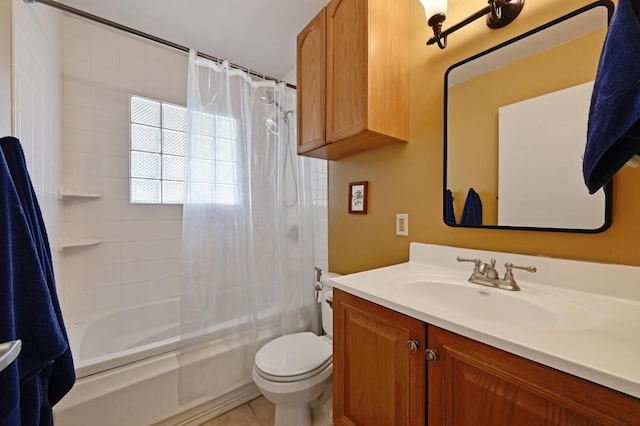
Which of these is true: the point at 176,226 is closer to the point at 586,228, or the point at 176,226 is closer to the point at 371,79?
the point at 371,79

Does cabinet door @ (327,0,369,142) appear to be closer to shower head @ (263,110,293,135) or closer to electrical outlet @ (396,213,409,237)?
electrical outlet @ (396,213,409,237)

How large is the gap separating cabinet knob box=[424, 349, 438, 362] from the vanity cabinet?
2.86 ft

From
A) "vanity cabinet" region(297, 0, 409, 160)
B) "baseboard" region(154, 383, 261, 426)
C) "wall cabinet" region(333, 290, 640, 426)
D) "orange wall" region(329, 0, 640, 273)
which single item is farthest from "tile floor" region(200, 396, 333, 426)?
"vanity cabinet" region(297, 0, 409, 160)

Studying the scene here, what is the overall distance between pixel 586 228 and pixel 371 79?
3.12 feet

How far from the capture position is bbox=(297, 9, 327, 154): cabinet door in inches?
52.5

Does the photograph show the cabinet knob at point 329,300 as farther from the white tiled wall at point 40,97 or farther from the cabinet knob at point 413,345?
the white tiled wall at point 40,97

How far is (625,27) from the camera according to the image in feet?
1.57

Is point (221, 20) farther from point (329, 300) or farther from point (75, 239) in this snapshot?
point (329, 300)

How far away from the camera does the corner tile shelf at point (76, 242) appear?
65.8 inches

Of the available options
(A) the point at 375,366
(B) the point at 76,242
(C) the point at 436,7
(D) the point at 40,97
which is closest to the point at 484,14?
(C) the point at 436,7

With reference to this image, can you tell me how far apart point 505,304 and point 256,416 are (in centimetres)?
153

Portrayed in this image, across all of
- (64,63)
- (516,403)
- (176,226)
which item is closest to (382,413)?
(516,403)

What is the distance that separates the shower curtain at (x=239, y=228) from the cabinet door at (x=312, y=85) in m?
0.37

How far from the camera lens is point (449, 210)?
1132 mm
